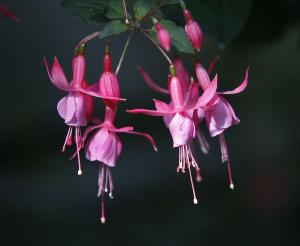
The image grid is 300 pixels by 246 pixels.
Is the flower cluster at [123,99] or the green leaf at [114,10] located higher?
the green leaf at [114,10]

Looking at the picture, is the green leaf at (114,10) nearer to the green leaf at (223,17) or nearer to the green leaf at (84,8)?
the green leaf at (84,8)

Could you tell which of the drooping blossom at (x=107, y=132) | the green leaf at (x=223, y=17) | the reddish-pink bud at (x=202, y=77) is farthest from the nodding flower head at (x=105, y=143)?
the green leaf at (x=223, y=17)

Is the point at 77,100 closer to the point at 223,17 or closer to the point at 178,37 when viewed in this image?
the point at 178,37

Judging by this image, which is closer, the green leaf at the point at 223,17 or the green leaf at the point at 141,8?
the green leaf at the point at 141,8

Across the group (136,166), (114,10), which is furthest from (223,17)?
(136,166)

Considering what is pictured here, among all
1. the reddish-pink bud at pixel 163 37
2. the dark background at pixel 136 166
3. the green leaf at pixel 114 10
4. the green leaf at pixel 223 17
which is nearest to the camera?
the reddish-pink bud at pixel 163 37

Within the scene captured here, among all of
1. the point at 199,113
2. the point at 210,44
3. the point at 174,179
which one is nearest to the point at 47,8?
the point at 210,44
